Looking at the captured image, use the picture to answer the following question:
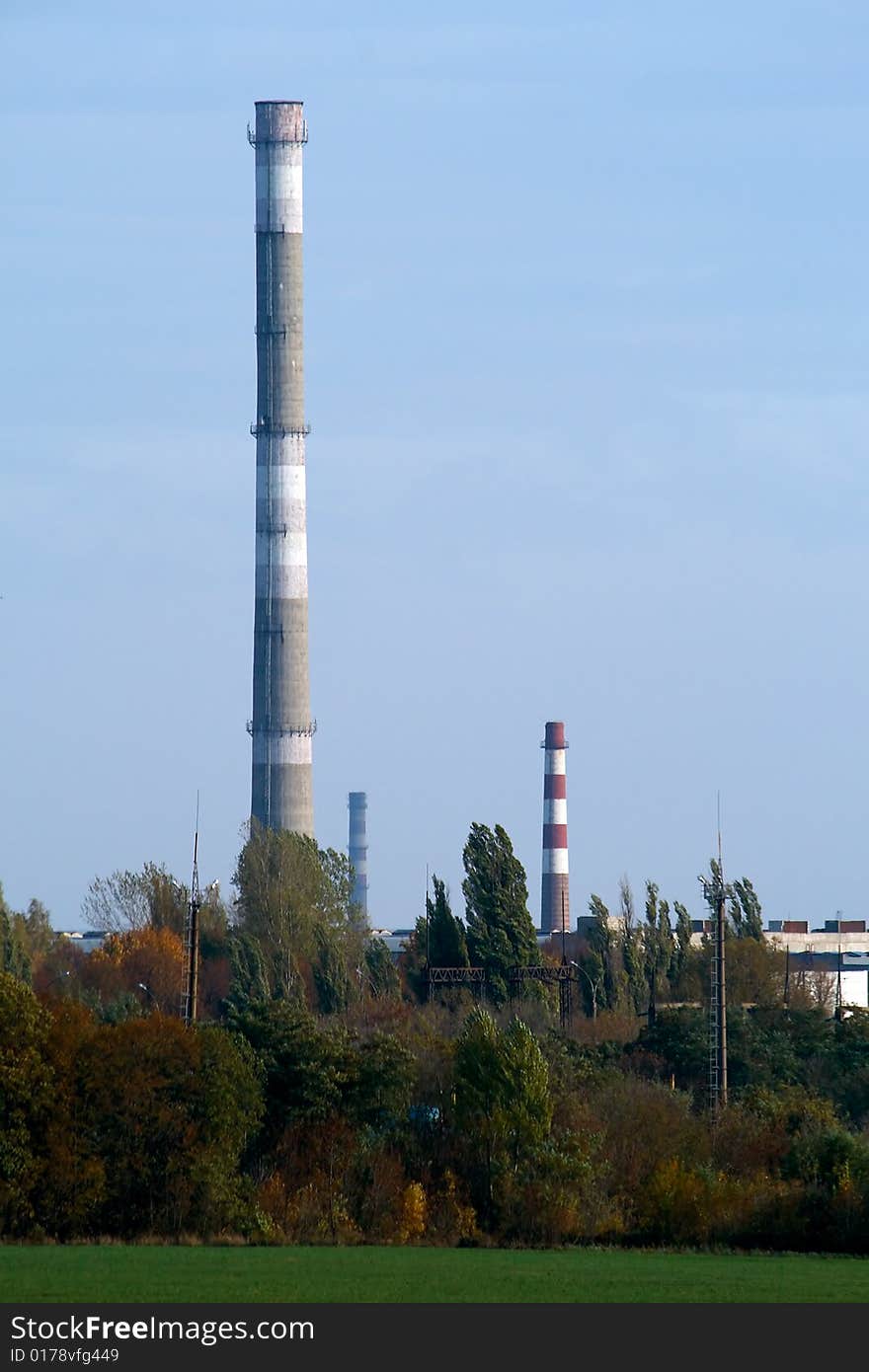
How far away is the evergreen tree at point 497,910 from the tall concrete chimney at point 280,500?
7048 millimetres

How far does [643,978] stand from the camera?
6259 centimetres

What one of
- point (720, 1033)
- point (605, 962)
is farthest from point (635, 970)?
point (720, 1033)

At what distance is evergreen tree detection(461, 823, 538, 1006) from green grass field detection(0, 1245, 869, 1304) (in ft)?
89.6

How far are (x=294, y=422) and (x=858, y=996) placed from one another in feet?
90.3

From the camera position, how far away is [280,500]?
210ft

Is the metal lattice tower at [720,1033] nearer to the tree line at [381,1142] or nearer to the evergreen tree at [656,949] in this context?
the tree line at [381,1142]

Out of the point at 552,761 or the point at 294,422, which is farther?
the point at 552,761

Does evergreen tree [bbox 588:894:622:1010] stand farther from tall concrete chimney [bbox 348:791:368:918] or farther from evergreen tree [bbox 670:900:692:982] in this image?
tall concrete chimney [bbox 348:791:368:918]

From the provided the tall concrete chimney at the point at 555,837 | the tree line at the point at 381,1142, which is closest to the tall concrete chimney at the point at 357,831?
the tall concrete chimney at the point at 555,837

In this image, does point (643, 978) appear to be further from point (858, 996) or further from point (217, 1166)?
point (217, 1166)

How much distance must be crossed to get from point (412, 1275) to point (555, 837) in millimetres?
52658

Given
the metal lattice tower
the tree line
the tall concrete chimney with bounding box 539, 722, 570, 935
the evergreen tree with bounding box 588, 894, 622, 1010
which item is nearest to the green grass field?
the tree line

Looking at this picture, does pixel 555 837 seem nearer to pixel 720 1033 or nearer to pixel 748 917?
pixel 748 917
